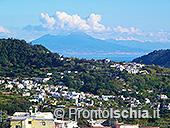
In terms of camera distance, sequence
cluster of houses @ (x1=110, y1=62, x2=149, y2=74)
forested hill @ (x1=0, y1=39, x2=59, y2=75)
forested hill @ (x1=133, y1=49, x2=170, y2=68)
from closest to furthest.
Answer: forested hill @ (x1=0, y1=39, x2=59, y2=75) < cluster of houses @ (x1=110, y1=62, x2=149, y2=74) < forested hill @ (x1=133, y1=49, x2=170, y2=68)

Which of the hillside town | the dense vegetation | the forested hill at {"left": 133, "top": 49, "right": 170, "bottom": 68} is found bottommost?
the hillside town

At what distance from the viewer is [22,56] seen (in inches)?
3167

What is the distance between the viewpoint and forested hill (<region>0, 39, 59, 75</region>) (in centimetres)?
7570

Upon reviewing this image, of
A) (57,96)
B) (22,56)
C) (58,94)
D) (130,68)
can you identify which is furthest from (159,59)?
(57,96)

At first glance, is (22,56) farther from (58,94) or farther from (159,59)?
(159,59)

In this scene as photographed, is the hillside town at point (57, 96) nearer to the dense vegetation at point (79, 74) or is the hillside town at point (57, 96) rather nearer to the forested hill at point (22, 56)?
the dense vegetation at point (79, 74)

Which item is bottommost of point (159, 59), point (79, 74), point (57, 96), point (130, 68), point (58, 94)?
point (57, 96)

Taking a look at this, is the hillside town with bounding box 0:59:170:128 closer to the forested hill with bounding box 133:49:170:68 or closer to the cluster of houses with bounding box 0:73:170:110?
the cluster of houses with bounding box 0:73:170:110

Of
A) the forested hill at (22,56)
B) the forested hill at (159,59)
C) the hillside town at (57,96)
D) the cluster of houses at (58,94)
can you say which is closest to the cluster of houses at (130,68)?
the hillside town at (57,96)

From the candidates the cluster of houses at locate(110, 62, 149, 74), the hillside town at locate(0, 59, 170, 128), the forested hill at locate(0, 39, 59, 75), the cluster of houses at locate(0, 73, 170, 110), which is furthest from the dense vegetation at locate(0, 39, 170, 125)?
the cluster of houses at locate(110, 62, 149, 74)

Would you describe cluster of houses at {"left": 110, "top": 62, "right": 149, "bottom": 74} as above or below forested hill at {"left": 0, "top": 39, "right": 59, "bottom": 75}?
below

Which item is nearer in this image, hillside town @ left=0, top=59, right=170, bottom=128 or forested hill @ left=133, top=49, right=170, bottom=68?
hillside town @ left=0, top=59, right=170, bottom=128

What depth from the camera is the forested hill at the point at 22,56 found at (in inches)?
2980

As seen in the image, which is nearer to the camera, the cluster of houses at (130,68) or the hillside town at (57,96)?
the hillside town at (57,96)
